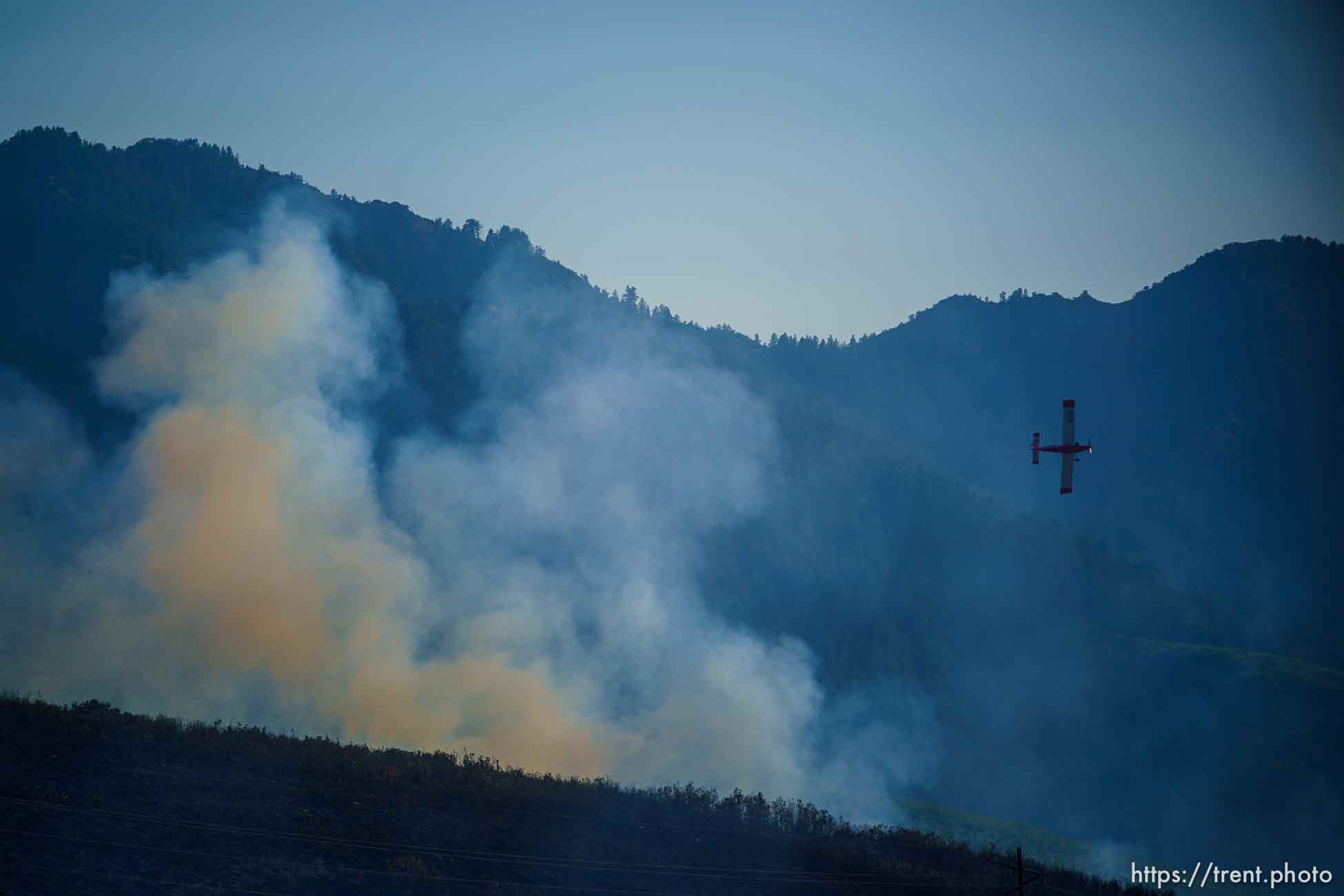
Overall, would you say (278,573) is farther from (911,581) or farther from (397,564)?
(911,581)

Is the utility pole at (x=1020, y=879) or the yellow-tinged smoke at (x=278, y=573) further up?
the yellow-tinged smoke at (x=278, y=573)

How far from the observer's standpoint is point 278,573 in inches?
3024

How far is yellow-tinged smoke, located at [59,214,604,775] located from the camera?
71.8m

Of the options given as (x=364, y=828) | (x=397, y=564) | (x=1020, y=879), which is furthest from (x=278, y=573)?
(x=1020, y=879)

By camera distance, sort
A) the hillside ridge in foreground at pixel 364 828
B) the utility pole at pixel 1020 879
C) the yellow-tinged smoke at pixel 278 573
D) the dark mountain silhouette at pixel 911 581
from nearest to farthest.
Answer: the utility pole at pixel 1020 879
the hillside ridge in foreground at pixel 364 828
the yellow-tinged smoke at pixel 278 573
the dark mountain silhouette at pixel 911 581

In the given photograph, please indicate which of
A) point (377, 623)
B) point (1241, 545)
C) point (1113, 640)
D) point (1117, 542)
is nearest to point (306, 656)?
point (377, 623)

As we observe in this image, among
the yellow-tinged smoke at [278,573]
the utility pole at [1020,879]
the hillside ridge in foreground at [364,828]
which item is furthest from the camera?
the yellow-tinged smoke at [278,573]

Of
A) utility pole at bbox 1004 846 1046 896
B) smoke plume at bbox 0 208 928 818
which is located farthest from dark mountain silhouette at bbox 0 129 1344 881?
utility pole at bbox 1004 846 1046 896

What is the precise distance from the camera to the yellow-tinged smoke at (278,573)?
71812mm

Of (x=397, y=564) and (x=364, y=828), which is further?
(x=397, y=564)

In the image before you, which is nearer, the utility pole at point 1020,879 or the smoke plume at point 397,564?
the utility pole at point 1020,879

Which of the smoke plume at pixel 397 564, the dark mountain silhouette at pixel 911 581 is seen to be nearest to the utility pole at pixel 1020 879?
the smoke plume at pixel 397 564

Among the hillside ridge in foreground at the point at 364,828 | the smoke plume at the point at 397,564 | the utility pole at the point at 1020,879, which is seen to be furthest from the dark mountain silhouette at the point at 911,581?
the utility pole at the point at 1020,879

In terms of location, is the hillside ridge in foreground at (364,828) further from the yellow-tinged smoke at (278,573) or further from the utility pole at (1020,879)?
the yellow-tinged smoke at (278,573)
